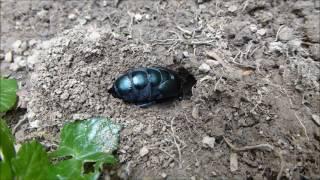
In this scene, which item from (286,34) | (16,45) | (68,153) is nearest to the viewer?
(68,153)

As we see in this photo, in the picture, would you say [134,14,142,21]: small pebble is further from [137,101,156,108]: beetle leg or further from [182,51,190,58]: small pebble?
[137,101,156,108]: beetle leg

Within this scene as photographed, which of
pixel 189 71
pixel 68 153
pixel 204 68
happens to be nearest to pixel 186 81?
pixel 189 71

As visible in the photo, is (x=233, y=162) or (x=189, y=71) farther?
(x=189, y=71)

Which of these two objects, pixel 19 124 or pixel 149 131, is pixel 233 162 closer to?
pixel 149 131

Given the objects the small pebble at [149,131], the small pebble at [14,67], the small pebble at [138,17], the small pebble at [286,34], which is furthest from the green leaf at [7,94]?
the small pebble at [286,34]

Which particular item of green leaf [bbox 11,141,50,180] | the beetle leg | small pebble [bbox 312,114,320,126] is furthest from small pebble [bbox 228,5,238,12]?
green leaf [bbox 11,141,50,180]

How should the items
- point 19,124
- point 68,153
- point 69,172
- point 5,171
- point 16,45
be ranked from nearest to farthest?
point 5,171, point 69,172, point 68,153, point 19,124, point 16,45

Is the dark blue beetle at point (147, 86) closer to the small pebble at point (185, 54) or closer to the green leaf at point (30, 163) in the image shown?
the small pebble at point (185, 54)

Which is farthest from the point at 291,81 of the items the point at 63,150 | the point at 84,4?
the point at 84,4
